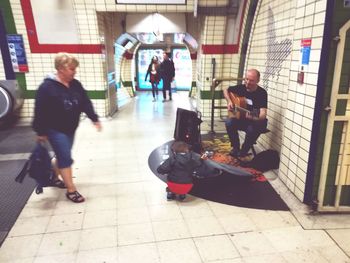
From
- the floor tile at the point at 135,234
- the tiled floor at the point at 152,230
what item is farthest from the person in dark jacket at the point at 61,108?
the floor tile at the point at 135,234

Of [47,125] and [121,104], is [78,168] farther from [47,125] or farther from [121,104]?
[121,104]

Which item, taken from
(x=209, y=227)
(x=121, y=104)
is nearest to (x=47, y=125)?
(x=209, y=227)

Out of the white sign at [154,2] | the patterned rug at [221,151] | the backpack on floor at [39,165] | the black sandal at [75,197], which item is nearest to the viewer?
the backpack on floor at [39,165]

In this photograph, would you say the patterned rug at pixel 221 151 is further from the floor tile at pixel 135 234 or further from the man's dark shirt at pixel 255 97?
the floor tile at pixel 135 234

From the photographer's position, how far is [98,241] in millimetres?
2355

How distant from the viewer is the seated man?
3781mm

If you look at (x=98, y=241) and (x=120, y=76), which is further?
(x=120, y=76)

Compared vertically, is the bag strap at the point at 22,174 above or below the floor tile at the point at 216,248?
above

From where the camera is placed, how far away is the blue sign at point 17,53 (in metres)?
5.80

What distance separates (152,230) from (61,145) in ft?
3.74

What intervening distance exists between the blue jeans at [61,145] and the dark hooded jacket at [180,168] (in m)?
0.91

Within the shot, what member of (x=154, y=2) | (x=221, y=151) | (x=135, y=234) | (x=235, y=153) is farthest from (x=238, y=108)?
(x=154, y=2)

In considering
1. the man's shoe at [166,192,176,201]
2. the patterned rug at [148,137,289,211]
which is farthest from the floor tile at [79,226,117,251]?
the patterned rug at [148,137,289,211]

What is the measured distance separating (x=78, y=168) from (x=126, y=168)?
24.6 inches
